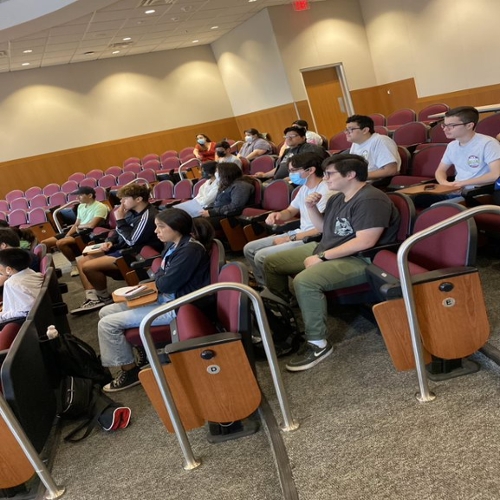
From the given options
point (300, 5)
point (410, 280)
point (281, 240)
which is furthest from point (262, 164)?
point (300, 5)

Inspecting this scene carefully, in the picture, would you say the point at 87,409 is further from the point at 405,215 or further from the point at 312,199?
the point at 405,215

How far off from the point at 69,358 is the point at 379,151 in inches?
Answer: 114

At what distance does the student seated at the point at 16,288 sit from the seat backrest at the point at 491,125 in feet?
12.7

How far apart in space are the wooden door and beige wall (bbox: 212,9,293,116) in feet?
2.44

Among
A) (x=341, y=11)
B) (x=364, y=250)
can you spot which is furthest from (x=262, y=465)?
(x=341, y=11)

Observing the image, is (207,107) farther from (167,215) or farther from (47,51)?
(167,215)

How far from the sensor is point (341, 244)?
2.64 meters

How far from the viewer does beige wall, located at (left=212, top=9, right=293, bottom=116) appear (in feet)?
34.3

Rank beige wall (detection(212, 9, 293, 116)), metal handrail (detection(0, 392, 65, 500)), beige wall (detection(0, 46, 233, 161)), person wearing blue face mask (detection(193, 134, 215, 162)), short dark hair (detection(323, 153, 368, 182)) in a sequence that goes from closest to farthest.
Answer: metal handrail (detection(0, 392, 65, 500)) < short dark hair (detection(323, 153, 368, 182)) < person wearing blue face mask (detection(193, 134, 215, 162)) < beige wall (detection(212, 9, 293, 116)) < beige wall (detection(0, 46, 233, 161))

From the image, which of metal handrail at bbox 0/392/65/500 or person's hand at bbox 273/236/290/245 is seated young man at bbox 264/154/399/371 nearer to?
person's hand at bbox 273/236/290/245

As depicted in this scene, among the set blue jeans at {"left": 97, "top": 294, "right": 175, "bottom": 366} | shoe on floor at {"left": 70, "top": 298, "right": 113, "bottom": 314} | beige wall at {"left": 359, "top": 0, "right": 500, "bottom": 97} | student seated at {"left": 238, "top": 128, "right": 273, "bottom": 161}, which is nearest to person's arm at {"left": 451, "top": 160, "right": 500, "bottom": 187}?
blue jeans at {"left": 97, "top": 294, "right": 175, "bottom": 366}

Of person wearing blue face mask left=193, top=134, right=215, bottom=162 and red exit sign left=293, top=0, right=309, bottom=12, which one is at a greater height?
red exit sign left=293, top=0, right=309, bottom=12

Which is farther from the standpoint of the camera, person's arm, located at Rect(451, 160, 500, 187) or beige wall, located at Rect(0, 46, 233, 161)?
beige wall, located at Rect(0, 46, 233, 161)

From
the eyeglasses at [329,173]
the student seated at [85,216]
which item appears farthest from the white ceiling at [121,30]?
the eyeglasses at [329,173]
